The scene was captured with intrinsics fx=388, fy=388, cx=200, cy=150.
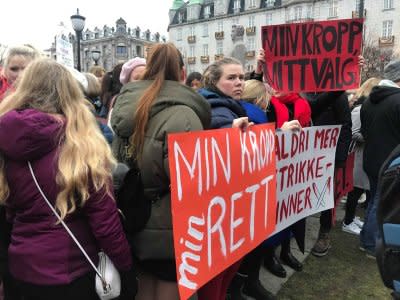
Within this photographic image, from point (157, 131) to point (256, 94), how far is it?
1510 millimetres

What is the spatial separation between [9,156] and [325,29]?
9.34ft

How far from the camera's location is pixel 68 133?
1722 millimetres

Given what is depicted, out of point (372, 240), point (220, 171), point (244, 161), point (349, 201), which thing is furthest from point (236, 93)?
point (349, 201)

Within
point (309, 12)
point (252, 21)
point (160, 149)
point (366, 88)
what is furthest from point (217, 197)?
point (252, 21)

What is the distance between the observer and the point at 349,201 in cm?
493

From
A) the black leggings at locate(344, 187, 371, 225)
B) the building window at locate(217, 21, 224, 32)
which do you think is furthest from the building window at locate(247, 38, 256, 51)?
the black leggings at locate(344, 187, 371, 225)

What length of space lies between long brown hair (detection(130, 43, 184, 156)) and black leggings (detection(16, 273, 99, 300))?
661 millimetres

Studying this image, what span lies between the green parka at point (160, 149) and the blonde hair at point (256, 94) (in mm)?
1242

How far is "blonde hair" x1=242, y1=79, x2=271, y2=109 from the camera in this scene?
126 inches

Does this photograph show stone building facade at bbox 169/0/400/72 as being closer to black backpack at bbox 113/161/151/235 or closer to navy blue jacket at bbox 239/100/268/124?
navy blue jacket at bbox 239/100/268/124

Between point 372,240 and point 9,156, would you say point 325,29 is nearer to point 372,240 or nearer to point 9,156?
point 372,240

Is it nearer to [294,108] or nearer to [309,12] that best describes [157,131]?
[294,108]

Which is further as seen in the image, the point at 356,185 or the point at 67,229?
the point at 356,185

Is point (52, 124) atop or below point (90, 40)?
below
